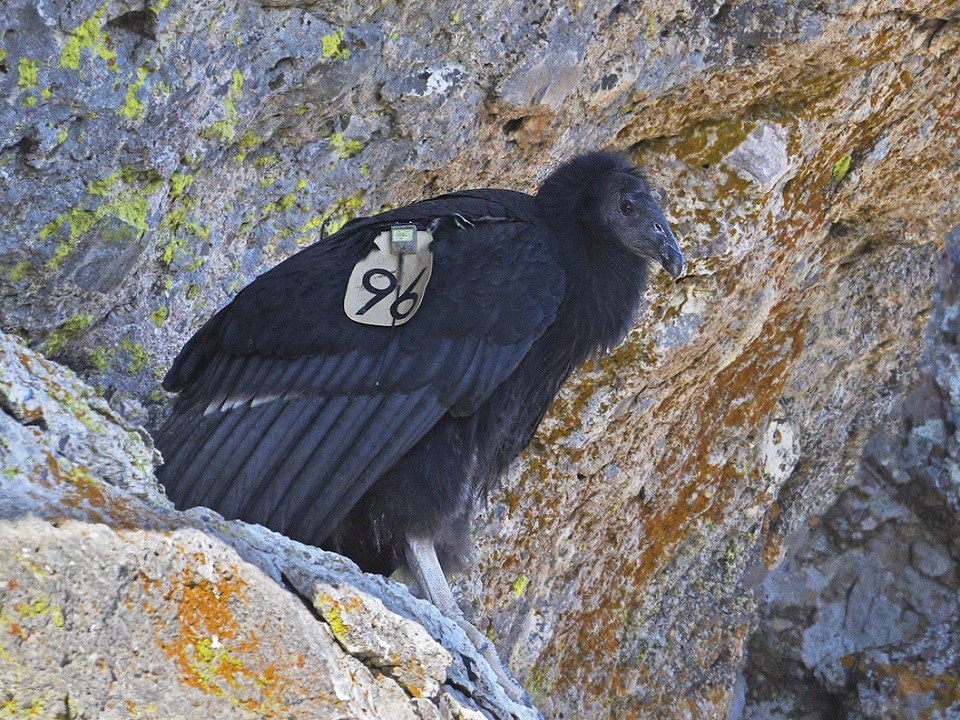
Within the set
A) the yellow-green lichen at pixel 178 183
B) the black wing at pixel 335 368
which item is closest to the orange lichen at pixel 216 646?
the black wing at pixel 335 368

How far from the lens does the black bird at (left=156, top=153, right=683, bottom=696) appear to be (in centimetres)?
351

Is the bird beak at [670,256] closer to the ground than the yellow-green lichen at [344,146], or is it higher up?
higher up

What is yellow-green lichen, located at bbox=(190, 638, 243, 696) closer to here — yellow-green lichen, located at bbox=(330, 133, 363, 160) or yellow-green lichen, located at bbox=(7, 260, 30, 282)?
yellow-green lichen, located at bbox=(7, 260, 30, 282)

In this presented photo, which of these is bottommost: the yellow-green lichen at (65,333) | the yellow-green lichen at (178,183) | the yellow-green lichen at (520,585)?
the yellow-green lichen at (65,333)

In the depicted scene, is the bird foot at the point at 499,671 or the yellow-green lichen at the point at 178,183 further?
the yellow-green lichen at the point at 178,183

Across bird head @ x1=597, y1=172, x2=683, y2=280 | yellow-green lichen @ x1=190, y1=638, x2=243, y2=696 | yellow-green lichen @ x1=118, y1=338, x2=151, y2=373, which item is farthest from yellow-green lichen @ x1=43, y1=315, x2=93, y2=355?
yellow-green lichen @ x1=190, y1=638, x2=243, y2=696

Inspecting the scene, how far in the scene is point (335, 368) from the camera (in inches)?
143

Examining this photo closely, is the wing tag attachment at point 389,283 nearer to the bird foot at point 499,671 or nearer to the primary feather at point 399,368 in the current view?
the primary feather at point 399,368

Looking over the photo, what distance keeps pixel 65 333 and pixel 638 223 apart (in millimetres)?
1760

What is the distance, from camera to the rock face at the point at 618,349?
2396 millimetres

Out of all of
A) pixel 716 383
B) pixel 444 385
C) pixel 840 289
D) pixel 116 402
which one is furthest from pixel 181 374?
pixel 840 289

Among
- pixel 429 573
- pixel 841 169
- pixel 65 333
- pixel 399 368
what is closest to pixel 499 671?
pixel 429 573

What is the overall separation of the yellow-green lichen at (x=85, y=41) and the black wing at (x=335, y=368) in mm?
854

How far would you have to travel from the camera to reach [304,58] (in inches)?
151
